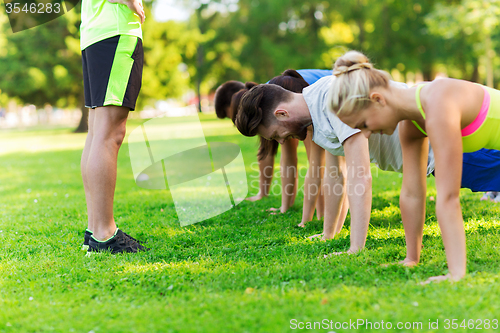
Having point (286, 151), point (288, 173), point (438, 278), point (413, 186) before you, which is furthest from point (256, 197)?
point (438, 278)

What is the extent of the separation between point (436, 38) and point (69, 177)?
22.7 meters

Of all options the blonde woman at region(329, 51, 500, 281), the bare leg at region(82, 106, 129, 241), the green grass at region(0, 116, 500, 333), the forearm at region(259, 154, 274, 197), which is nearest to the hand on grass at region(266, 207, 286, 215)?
the green grass at region(0, 116, 500, 333)

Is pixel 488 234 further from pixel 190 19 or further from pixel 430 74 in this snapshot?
pixel 190 19

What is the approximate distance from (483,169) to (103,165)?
2.93m

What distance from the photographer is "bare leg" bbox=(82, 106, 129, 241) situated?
3139mm

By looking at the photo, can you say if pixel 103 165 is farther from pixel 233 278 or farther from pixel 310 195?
pixel 310 195

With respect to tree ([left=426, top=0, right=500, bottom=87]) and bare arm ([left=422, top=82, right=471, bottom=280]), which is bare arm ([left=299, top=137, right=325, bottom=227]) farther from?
tree ([left=426, top=0, right=500, bottom=87])

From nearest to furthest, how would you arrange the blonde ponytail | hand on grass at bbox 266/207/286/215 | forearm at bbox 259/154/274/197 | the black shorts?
the blonde ponytail
the black shorts
hand on grass at bbox 266/207/286/215
forearm at bbox 259/154/274/197

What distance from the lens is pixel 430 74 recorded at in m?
27.6

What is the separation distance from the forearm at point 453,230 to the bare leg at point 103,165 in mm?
2291

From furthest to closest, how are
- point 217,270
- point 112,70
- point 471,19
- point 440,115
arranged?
1. point 471,19
2. point 112,70
3. point 217,270
4. point 440,115

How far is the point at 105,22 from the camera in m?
3.13

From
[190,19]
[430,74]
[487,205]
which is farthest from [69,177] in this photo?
[190,19]

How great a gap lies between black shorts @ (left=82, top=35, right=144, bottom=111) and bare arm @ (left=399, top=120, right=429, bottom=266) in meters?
1.99
